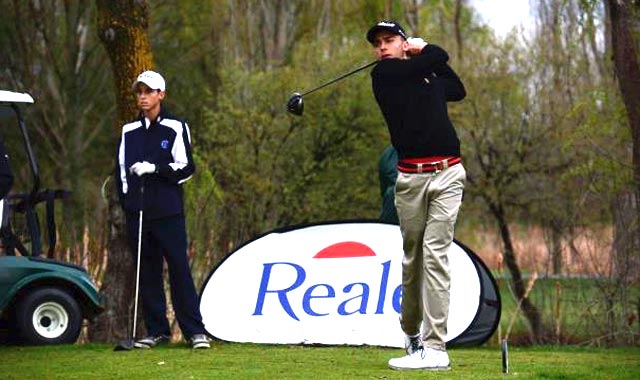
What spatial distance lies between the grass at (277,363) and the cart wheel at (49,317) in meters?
0.28

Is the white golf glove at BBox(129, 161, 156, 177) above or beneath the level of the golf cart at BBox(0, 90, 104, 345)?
above

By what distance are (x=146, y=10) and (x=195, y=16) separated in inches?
647

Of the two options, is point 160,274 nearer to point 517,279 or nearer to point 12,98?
point 12,98

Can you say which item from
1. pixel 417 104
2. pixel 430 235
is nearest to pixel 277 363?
pixel 430 235

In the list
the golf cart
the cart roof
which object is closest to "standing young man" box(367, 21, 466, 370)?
the golf cart

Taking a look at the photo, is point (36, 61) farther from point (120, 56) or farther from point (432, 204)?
point (432, 204)

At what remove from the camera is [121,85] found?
39.6 ft

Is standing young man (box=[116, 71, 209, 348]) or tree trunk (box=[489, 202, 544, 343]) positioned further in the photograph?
tree trunk (box=[489, 202, 544, 343])

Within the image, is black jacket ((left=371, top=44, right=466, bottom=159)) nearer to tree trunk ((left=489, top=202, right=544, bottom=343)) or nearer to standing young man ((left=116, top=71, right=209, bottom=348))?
standing young man ((left=116, top=71, right=209, bottom=348))

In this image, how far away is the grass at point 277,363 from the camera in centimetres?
807

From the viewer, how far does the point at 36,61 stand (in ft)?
87.2

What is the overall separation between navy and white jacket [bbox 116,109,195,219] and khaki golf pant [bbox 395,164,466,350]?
7.46 ft

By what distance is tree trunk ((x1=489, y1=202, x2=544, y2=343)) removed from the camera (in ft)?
50.7

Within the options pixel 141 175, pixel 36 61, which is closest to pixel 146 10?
pixel 141 175
